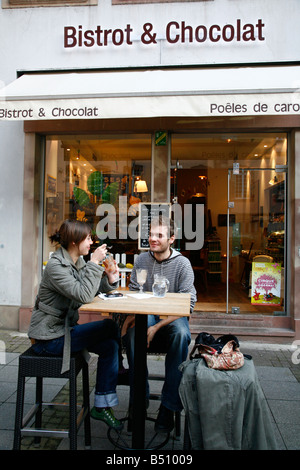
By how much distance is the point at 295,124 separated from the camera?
5332mm

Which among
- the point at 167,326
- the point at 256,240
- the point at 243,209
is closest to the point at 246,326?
the point at 256,240

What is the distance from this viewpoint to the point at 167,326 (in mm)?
3027

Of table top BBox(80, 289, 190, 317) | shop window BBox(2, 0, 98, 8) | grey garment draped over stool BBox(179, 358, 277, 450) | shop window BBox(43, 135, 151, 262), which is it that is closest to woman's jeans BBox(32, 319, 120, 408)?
table top BBox(80, 289, 190, 317)

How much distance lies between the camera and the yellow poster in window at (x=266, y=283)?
572cm

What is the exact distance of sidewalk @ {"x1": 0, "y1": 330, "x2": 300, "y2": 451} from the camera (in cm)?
281

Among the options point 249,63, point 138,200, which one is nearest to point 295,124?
point 249,63

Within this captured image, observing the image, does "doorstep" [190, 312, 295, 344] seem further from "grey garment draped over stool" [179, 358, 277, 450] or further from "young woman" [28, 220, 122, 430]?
"grey garment draped over stool" [179, 358, 277, 450]

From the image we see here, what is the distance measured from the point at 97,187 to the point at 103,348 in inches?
150

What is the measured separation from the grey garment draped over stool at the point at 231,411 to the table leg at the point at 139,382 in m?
0.40

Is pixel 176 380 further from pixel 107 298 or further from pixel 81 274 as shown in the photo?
pixel 81 274

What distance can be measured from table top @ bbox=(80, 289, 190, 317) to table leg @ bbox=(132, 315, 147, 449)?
0.12 m

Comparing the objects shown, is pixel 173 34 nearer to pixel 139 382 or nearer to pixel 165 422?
pixel 139 382

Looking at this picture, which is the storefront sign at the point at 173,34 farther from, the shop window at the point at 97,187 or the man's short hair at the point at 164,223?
the man's short hair at the point at 164,223

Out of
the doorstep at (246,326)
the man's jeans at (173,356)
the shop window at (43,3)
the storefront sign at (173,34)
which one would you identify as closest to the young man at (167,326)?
the man's jeans at (173,356)
